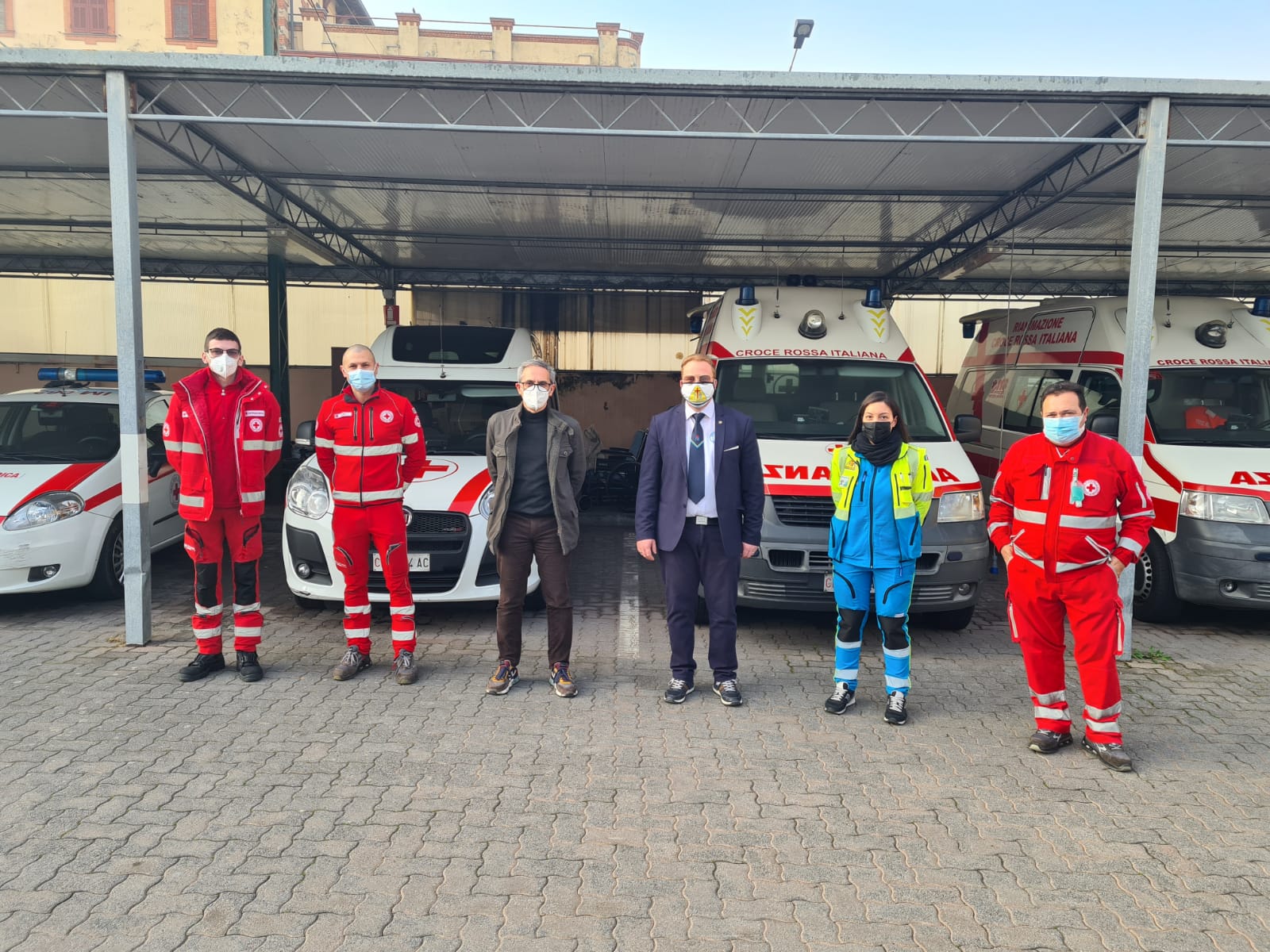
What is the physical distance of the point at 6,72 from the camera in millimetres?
6137

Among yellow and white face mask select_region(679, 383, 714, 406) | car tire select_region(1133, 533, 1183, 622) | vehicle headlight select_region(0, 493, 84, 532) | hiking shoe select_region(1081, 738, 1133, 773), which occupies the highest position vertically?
yellow and white face mask select_region(679, 383, 714, 406)

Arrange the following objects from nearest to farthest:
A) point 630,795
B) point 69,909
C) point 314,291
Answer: point 69,909, point 630,795, point 314,291

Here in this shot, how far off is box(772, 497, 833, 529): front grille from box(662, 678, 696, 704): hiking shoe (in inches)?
56.2

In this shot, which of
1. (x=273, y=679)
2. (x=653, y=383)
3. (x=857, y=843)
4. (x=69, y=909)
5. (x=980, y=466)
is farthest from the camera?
(x=653, y=383)

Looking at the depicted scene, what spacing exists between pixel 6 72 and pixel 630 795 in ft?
21.1

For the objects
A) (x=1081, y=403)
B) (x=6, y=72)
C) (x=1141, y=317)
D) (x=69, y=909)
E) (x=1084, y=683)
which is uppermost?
(x=6, y=72)

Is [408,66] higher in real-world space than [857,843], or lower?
higher

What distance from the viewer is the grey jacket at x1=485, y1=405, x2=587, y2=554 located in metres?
5.10

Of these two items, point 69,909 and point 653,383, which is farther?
point 653,383

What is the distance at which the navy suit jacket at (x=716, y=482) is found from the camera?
5.01 m

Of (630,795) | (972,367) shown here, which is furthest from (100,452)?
(972,367)

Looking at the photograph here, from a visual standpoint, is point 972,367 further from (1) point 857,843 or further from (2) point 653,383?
(1) point 857,843

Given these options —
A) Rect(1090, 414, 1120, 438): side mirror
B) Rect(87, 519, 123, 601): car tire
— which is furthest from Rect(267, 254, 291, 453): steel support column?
Rect(1090, 414, 1120, 438): side mirror

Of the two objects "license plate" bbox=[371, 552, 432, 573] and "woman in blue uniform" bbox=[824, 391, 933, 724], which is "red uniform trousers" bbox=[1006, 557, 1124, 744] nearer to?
"woman in blue uniform" bbox=[824, 391, 933, 724]
